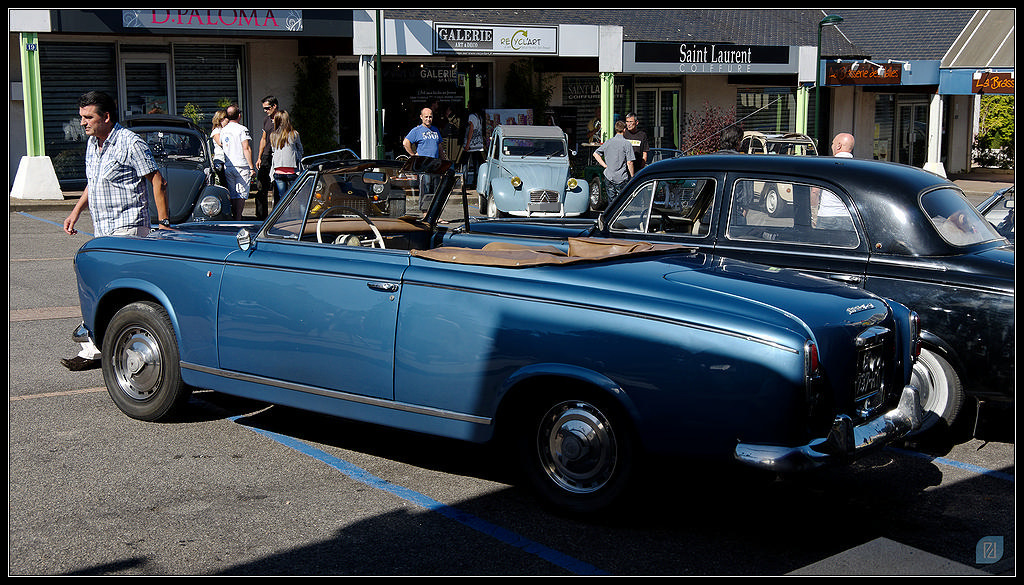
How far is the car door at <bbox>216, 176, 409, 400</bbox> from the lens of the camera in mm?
5414

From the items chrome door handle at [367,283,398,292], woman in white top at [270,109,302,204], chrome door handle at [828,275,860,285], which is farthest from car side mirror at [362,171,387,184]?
woman in white top at [270,109,302,204]

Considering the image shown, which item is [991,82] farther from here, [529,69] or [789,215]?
[789,215]

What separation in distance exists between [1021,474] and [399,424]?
11.0ft

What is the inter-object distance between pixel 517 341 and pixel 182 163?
11560 mm

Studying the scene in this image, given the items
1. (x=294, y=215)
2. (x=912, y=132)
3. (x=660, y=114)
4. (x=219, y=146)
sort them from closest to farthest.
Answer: (x=294, y=215)
(x=219, y=146)
(x=660, y=114)
(x=912, y=132)

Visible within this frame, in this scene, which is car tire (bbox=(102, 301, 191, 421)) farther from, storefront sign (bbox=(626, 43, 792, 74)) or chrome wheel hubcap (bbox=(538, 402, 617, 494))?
storefront sign (bbox=(626, 43, 792, 74))

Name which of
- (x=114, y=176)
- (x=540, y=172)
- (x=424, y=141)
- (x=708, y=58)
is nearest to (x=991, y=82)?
(x=708, y=58)

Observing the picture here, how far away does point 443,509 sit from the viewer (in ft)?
16.9

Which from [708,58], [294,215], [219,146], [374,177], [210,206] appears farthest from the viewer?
[708,58]

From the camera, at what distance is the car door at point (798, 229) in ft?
21.3

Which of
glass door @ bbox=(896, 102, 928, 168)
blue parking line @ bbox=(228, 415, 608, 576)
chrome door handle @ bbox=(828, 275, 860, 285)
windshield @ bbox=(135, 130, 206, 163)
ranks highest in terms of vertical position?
glass door @ bbox=(896, 102, 928, 168)

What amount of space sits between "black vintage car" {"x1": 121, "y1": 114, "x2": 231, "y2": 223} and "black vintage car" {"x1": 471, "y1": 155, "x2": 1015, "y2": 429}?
8329mm

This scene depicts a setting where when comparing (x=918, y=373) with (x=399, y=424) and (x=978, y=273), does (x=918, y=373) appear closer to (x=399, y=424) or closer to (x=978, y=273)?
(x=978, y=273)

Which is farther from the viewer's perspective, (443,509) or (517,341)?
(443,509)
